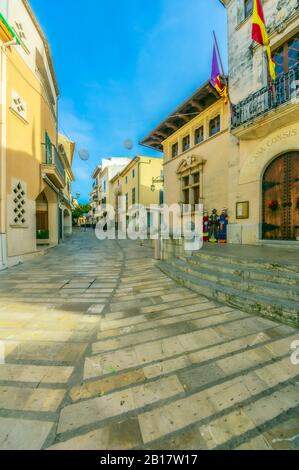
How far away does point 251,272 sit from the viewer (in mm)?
3959

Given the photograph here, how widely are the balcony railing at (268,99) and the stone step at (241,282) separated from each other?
5.79 metres

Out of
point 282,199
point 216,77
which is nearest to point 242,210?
point 282,199

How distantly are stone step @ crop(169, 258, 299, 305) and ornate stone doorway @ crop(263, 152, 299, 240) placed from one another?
12.8ft

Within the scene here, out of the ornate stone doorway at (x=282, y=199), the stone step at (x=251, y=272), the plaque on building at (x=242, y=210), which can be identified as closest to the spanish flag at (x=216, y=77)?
the ornate stone doorway at (x=282, y=199)

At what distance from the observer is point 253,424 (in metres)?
1.42

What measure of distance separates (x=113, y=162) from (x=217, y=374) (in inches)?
1701

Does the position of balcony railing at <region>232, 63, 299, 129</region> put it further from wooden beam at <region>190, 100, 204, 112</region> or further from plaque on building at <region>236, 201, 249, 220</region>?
wooden beam at <region>190, 100, 204, 112</region>

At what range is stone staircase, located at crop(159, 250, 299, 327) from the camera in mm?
3055

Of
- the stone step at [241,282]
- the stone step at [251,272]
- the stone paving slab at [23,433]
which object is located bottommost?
the stone paving slab at [23,433]

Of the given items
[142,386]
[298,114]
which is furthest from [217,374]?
[298,114]

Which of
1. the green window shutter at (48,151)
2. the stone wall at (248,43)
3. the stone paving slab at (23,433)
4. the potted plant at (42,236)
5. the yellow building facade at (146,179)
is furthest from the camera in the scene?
the yellow building facade at (146,179)

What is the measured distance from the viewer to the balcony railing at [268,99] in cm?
645

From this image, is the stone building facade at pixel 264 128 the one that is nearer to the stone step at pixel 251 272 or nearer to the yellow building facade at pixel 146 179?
the stone step at pixel 251 272
